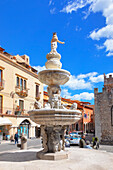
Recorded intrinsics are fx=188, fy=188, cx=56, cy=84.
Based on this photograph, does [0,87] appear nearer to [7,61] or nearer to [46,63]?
[7,61]

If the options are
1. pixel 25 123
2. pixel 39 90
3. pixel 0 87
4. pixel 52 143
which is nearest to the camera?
pixel 52 143

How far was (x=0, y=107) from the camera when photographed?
23.5m

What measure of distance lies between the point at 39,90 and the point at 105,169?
28782 mm

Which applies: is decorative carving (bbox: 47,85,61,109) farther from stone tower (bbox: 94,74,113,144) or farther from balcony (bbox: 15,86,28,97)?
balcony (bbox: 15,86,28,97)

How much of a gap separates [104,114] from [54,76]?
14.4 m

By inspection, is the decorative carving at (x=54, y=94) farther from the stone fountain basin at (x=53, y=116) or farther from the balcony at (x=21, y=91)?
the balcony at (x=21, y=91)

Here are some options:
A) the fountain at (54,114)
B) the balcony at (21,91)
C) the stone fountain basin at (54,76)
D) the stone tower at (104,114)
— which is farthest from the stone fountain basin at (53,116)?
the balcony at (21,91)

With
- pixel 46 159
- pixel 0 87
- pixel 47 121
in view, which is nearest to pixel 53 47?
pixel 47 121

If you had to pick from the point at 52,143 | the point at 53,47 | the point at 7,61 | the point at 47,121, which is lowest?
the point at 52,143

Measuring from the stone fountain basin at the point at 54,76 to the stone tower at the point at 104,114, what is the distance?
13469 millimetres

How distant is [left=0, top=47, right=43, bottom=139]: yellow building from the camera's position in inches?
935

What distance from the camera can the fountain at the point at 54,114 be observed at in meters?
6.32

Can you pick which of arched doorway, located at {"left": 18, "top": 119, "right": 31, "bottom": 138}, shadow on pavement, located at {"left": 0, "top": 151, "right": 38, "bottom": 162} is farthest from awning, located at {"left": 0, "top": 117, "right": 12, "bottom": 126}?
shadow on pavement, located at {"left": 0, "top": 151, "right": 38, "bottom": 162}

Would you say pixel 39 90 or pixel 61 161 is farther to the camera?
pixel 39 90
